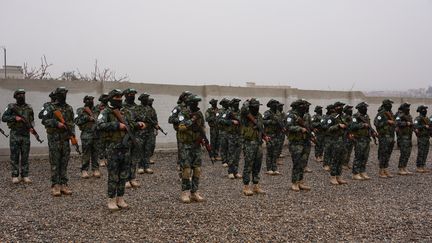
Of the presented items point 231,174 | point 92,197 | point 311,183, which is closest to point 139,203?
point 92,197

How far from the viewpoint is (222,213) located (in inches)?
257

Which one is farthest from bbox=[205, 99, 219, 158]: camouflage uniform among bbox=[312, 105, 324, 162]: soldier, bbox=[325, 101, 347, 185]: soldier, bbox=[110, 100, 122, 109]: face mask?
bbox=[110, 100, 122, 109]: face mask

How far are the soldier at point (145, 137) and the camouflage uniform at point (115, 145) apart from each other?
3554 millimetres

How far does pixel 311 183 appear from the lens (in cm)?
971

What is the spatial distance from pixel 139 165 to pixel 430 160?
10574 millimetres

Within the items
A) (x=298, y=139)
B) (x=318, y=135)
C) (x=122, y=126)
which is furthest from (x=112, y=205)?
(x=318, y=135)

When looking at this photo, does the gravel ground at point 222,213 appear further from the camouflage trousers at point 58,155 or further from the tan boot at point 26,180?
the camouflage trousers at point 58,155

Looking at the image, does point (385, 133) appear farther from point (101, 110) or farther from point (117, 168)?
point (117, 168)

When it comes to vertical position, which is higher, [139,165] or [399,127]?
[399,127]

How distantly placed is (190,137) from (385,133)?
6173 millimetres

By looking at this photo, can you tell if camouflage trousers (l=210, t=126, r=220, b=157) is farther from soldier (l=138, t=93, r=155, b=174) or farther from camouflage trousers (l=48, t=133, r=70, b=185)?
camouflage trousers (l=48, t=133, r=70, b=185)

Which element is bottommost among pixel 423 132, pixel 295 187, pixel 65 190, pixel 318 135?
pixel 65 190

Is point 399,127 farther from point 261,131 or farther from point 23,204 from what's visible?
point 23,204

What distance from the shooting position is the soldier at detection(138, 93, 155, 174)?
10.3 meters
